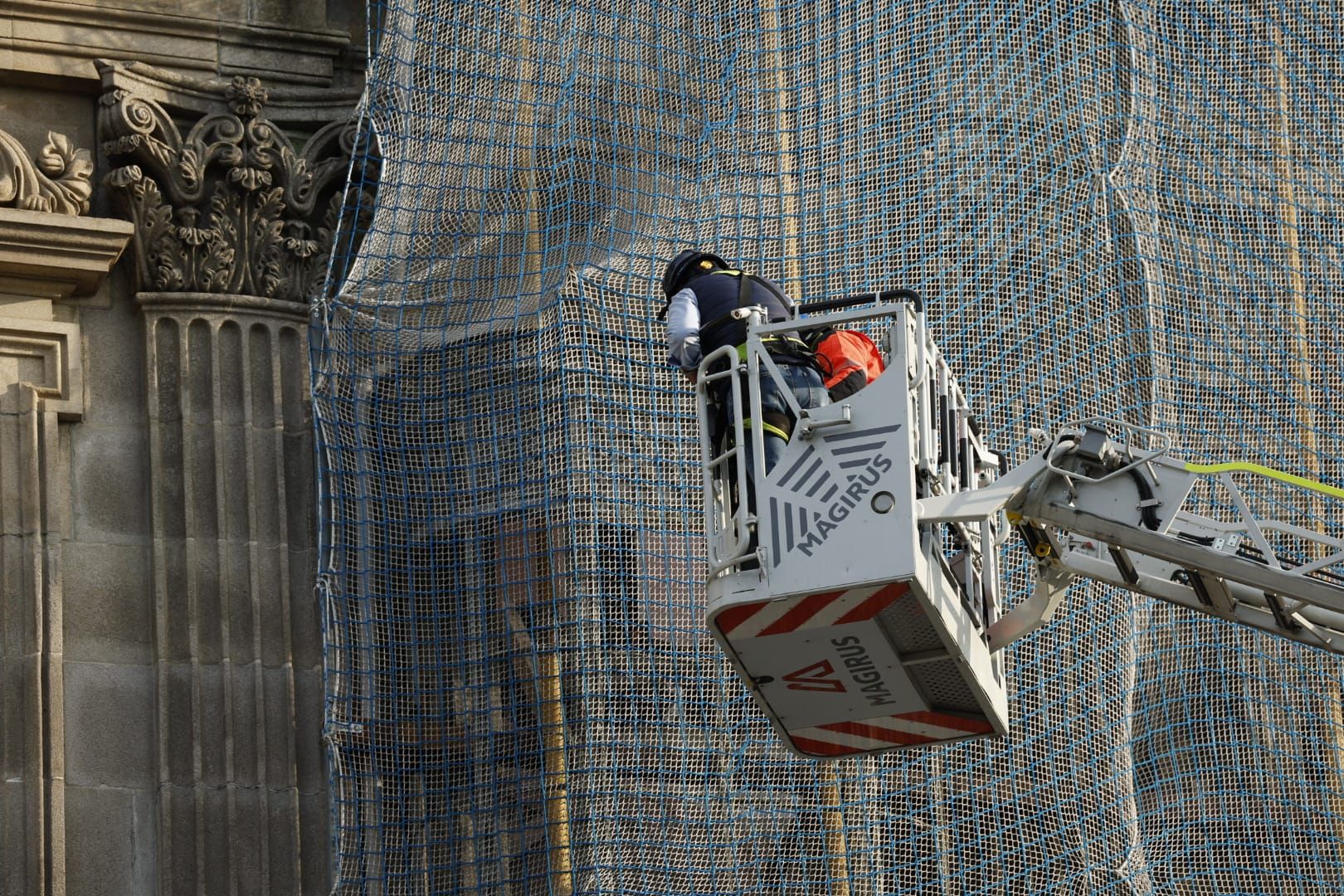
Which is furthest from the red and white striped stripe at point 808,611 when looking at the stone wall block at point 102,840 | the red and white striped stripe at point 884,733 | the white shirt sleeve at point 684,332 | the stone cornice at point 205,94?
the stone cornice at point 205,94

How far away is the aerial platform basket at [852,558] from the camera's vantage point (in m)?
12.1

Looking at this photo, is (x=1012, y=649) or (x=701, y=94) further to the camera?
(x=701, y=94)

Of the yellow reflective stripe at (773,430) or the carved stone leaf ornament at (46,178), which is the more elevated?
the carved stone leaf ornament at (46,178)

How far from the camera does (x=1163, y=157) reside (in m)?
16.7

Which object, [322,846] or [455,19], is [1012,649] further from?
[455,19]

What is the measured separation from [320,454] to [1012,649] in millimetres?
4298

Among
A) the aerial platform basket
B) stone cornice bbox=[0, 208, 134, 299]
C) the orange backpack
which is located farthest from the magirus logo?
stone cornice bbox=[0, 208, 134, 299]

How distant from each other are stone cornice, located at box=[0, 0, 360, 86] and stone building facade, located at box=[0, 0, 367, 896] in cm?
2

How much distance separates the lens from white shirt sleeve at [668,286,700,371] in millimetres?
13156

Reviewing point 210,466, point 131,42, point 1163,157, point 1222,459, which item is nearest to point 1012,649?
point 1222,459

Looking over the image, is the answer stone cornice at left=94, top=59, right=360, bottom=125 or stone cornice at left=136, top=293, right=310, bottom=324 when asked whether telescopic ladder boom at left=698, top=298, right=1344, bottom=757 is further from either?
stone cornice at left=94, top=59, right=360, bottom=125

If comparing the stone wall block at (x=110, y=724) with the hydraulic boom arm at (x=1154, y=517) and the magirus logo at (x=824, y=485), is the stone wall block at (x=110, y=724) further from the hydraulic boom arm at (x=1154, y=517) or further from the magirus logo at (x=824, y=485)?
the hydraulic boom arm at (x=1154, y=517)

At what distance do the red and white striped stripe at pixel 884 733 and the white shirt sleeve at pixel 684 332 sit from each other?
188 cm

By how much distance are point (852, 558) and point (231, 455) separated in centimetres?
585
